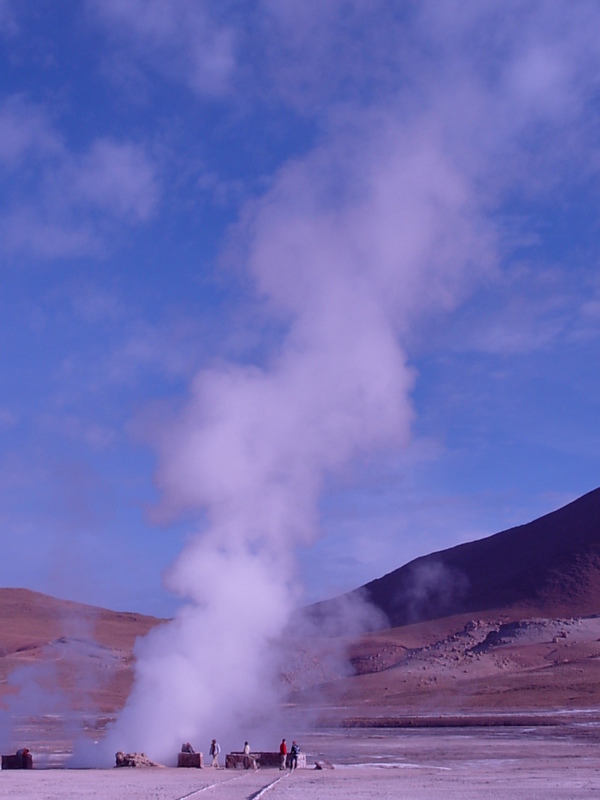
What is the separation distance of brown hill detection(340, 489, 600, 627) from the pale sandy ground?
93849mm

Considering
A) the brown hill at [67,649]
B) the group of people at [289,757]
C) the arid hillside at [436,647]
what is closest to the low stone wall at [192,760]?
the group of people at [289,757]

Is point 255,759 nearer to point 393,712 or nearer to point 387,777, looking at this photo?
point 387,777

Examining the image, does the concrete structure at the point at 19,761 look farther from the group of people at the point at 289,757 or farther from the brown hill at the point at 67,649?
the brown hill at the point at 67,649

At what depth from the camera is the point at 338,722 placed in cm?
6269

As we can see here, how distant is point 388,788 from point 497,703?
44494 millimetres

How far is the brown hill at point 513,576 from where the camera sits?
5487 inches

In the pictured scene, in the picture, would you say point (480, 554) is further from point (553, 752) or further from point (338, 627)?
point (553, 752)

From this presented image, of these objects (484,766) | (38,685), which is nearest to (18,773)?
(484,766)

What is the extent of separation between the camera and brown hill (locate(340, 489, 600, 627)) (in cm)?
13938

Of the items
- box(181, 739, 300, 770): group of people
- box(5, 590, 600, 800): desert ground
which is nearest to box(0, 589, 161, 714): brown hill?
box(5, 590, 600, 800): desert ground

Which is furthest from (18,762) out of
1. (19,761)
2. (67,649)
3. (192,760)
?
(67,649)

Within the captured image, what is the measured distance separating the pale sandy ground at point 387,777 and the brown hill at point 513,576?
93849mm

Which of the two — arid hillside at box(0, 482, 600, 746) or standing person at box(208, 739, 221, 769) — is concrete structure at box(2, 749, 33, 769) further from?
arid hillside at box(0, 482, 600, 746)

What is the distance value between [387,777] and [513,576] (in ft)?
425
